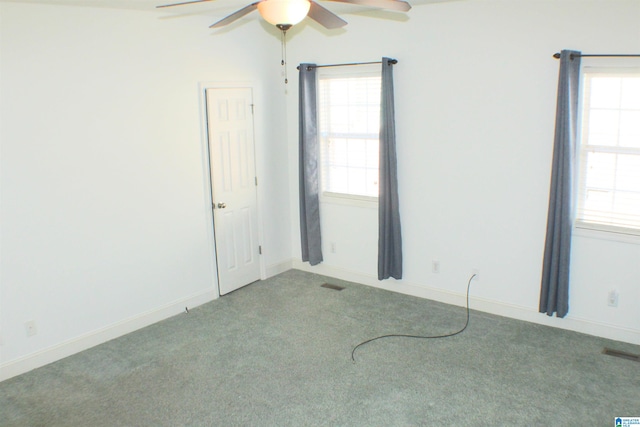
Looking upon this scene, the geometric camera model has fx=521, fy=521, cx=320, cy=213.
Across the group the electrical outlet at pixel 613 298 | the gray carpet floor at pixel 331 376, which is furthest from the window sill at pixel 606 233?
the gray carpet floor at pixel 331 376

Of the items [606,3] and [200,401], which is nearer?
[200,401]

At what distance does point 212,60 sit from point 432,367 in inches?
130

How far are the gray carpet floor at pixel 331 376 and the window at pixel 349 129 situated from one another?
4.59 feet

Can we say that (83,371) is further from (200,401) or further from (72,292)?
(200,401)

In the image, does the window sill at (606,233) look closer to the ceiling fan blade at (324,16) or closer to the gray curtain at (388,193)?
the gray curtain at (388,193)

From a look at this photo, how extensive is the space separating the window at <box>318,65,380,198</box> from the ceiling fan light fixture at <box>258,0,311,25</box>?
2.55m

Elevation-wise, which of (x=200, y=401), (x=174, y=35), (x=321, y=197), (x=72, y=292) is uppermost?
(x=174, y=35)

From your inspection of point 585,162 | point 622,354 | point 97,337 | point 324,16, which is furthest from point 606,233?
point 97,337

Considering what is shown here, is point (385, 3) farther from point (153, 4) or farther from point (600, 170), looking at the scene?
point (600, 170)

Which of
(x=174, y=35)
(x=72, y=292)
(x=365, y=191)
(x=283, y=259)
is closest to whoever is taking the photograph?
(x=72, y=292)

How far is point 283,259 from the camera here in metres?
5.94

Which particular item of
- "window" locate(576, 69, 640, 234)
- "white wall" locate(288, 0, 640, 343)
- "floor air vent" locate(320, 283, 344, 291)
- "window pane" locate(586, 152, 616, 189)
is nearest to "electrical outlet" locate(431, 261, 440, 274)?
"white wall" locate(288, 0, 640, 343)

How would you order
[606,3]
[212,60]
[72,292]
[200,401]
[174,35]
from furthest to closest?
[212,60], [174,35], [72,292], [606,3], [200,401]

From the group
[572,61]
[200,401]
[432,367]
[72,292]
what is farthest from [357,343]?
[572,61]
